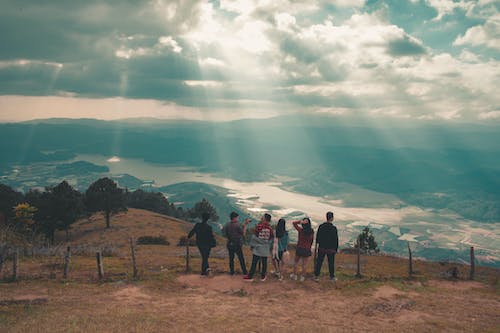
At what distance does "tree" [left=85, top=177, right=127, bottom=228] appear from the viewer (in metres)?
60.8

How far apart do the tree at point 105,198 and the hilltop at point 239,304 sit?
4272cm

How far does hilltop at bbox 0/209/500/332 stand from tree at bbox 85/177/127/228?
42721 mm

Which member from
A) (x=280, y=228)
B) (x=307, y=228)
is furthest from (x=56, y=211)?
(x=307, y=228)

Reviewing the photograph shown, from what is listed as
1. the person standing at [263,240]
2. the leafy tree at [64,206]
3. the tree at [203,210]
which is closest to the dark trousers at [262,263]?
the person standing at [263,240]

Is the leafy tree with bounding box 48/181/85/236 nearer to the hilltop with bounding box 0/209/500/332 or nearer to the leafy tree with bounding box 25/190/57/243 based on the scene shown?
the leafy tree with bounding box 25/190/57/243

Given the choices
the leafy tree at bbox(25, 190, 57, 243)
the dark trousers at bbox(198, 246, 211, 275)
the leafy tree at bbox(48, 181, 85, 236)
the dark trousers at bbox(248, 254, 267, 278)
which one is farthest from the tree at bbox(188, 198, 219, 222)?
the dark trousers at bbox(248, 254, 267, 278)

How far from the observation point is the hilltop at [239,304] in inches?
466

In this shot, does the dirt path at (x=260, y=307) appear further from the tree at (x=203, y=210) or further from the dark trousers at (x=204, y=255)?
the tree at (x=203, y=210)

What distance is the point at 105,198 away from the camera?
61.1m

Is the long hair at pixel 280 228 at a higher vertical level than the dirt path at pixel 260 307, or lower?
higher

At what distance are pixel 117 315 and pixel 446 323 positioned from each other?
39.0ft

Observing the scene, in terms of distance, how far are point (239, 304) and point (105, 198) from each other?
53.6 metres

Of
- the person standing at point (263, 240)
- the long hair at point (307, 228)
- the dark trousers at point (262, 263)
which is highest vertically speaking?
the long hair at point (307, 228)

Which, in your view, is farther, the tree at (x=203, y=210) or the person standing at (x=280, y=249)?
the tree at (x=203, y=210)
